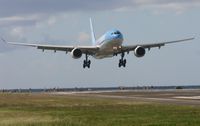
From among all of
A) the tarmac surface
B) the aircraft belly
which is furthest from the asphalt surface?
the aircraft belly

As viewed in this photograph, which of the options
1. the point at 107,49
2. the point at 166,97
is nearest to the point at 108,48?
the point at 107,49

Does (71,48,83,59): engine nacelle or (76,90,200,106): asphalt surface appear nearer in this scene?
(76,90,200,106): asphalt surface

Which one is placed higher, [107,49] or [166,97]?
[107,49]

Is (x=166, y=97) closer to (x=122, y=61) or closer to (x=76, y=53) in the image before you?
(x=122, y=61)

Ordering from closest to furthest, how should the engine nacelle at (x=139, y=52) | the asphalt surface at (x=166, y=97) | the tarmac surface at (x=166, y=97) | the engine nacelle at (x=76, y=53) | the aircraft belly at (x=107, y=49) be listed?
the asphalt surface at (x=166, y=97) < the tarmac surface at (x=166, y=97) < the aircraft belly at (x=107, y=49) < the engine nacelle at (x=139, y=52) < the engine nacelle at (x=76, y=53)

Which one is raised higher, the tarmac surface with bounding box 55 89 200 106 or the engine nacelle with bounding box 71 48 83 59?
the engine nacelle with bounding box 71 48 83 59

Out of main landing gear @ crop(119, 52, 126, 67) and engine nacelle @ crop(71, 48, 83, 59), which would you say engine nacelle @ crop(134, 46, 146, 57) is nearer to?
main landing gear @ crop(119, 52, 126, 67)

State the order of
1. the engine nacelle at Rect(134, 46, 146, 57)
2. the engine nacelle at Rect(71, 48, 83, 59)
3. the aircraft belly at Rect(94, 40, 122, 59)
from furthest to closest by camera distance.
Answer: the engine nacelle at Rect(71, 48, 83, 59), the engine nacelle at Rect(134, 46, 146, 57), the aircraft belly at Rect(94, 40, 122, 59)

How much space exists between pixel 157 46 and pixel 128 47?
6323 millimetres

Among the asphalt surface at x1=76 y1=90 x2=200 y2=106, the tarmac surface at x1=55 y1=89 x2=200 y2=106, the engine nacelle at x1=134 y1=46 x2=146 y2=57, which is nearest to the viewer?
the asphalt surface at x1=76 y1=90 x2=200 y2=106

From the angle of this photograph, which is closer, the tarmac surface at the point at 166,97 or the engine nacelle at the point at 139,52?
the tarmac surface at the point at 166,97

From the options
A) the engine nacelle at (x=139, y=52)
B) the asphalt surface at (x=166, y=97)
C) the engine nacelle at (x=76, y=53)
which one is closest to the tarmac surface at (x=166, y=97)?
the asphalt surface at (x=166, y=97)

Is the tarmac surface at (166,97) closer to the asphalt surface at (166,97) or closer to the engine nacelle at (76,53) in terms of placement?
the asphalt surface at (166,97)

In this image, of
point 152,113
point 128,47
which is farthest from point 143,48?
point 152,113
